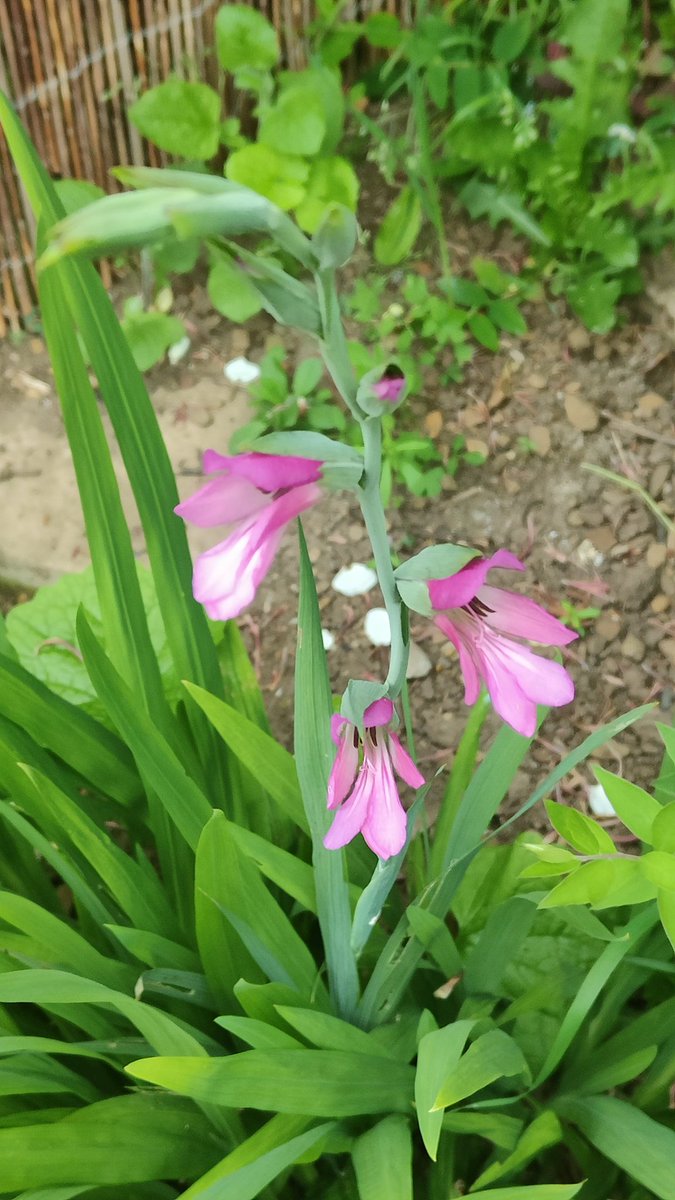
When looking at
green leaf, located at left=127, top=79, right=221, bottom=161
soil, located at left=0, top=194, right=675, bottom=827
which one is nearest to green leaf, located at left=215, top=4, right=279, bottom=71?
green leaf, located at left=127, top=79, right=221, bottom=161

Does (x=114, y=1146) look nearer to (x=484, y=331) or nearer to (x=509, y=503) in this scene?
(x=509, y=503)

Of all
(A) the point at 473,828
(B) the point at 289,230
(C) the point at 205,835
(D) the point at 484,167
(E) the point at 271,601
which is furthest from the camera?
(D) the point at 484,167

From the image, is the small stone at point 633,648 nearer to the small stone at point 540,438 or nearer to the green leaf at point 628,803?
the small stone at point 540,438

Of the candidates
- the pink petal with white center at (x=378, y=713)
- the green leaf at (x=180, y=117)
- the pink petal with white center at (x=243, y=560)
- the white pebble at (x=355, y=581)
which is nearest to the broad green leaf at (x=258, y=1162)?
the pink petal with white center at (x=378, y=713)

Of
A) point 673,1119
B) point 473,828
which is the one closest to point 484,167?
point 473,828

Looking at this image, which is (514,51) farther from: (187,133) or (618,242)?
(187,133)

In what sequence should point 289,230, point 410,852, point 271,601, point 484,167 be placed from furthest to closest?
point 484,167, point 271,601, point 410,852, point 289,230
